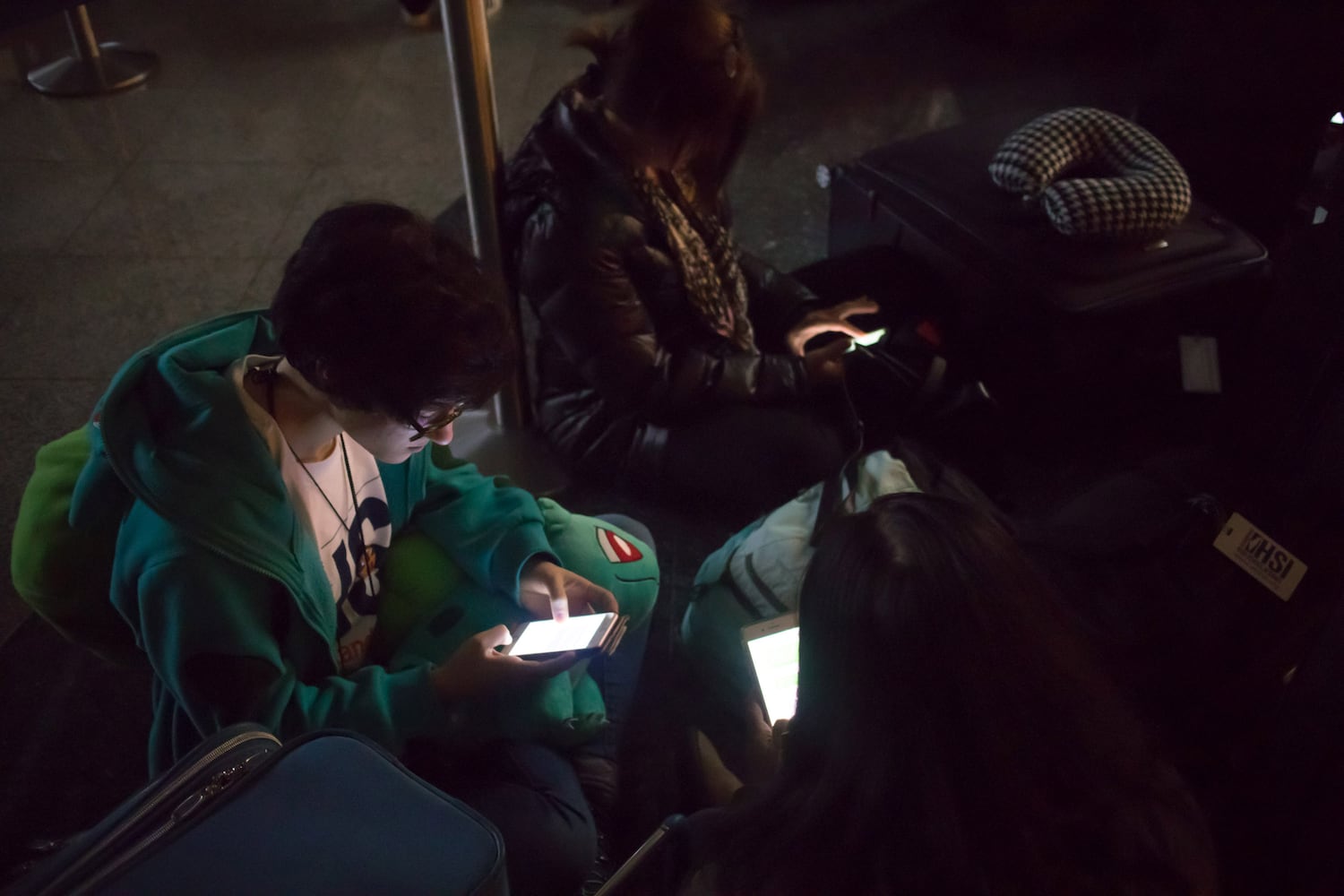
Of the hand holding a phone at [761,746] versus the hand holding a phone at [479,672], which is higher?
the hand holding a phone at [479,672]

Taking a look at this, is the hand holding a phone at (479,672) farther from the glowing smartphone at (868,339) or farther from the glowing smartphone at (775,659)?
the glowing smartphone at (868,339)

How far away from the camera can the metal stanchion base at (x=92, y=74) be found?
3879mm

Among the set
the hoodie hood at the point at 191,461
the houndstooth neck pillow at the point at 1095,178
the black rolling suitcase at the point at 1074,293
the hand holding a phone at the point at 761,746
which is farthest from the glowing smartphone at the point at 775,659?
the houndstooth neck pillow at the point at 1095,178

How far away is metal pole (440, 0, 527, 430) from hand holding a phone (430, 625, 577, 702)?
86 cm

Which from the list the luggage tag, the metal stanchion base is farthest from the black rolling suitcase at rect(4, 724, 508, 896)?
the metal stanchion base

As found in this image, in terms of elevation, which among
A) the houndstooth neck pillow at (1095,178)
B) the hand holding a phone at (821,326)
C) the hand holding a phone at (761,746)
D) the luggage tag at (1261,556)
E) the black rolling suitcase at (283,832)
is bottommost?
the hand holding a phone at (761,746)

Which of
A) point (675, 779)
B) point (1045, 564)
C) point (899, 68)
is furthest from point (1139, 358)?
point (899, 68)

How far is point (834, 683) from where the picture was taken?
3.13ft

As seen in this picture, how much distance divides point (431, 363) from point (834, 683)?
58cm

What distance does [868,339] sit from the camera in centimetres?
223

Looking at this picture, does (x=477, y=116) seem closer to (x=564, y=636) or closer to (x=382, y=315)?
(x=382, y=315)

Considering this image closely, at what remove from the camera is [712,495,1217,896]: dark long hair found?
0.88 m

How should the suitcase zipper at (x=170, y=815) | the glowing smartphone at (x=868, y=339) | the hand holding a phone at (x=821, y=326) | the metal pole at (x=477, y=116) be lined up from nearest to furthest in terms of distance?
1. the suitcase zipper at (x=170, y=815)
2. the metal pole at (x=477, y=116)
3. the glowing smartphone at (x=868, y=339)
4. the hand holding a phone at (x=821, y=326)

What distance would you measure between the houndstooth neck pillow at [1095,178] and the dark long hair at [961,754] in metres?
1.48
